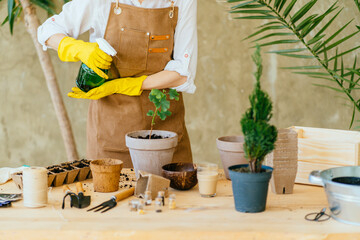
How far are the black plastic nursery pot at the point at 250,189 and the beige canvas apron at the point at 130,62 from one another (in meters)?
1.04

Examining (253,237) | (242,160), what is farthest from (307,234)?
(242,160)

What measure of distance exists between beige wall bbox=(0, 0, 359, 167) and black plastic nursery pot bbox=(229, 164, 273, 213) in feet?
8.97

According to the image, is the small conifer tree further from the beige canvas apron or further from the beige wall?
the beige wall

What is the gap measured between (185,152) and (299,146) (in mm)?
938

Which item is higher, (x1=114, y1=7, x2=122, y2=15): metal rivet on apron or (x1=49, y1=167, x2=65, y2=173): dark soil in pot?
(x1=114, y1=7, x2=122, y2=15): metal rivet on apron

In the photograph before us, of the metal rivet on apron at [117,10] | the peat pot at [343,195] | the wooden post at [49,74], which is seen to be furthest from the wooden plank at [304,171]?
the wooden post at [49,74]

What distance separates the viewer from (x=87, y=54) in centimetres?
206

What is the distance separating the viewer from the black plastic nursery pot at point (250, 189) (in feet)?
4.43

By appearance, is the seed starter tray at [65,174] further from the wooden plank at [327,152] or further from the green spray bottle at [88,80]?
the wooden plank at [327,152]

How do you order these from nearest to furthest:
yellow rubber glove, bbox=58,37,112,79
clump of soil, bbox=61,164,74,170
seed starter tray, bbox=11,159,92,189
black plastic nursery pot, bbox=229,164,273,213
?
black plastic nursery pot, bbox=229,164,273,213, seed starter tray, bbox=11,159,92,189, clump of soil, bbox=61,164,74,170, yellow rubber glove, bbox=58,37,112,79

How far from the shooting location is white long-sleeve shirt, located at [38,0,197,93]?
7.74 ft

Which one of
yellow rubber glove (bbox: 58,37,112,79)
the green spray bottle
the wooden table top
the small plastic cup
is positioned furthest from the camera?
the green spray bottle

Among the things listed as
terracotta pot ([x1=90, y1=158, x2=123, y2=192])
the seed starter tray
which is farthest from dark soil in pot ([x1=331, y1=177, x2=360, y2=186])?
the seed starter tray

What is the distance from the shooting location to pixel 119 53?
239cm
